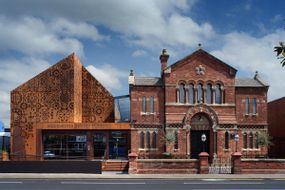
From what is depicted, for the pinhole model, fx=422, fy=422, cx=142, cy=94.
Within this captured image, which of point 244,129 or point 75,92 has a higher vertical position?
point 75,92

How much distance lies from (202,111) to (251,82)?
245 inches

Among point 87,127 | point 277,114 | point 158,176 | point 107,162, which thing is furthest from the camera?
point 277,114

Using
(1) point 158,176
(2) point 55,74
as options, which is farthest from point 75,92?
(1) point 158,176

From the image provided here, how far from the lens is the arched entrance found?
38.9m

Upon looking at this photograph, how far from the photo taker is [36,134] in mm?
38906

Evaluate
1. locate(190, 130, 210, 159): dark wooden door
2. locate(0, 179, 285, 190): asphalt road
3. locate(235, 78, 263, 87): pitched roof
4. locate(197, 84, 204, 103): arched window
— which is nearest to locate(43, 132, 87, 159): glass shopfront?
locate(190, 130, 210, 159): dark wooden door

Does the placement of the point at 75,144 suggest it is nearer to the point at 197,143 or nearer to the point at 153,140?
the point at 153,140

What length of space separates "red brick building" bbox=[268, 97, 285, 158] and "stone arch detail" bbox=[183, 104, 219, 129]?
9351 millimetres

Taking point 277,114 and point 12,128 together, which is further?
point 277,114

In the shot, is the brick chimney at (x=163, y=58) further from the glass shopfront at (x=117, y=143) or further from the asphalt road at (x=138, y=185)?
the asphalt road at (x=138, y=185)

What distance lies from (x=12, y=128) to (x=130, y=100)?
37.2 ft

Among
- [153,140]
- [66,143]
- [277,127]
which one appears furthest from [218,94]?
[66,143]

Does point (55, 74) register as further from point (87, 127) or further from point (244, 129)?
point (244, 129)

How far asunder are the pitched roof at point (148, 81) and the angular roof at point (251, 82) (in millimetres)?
7411
